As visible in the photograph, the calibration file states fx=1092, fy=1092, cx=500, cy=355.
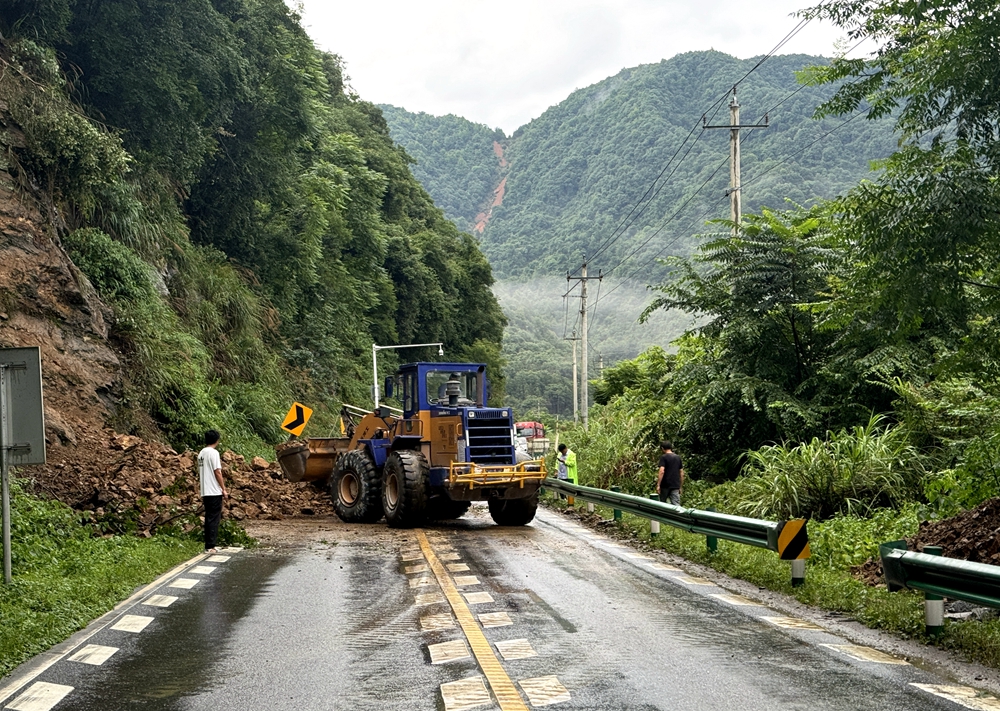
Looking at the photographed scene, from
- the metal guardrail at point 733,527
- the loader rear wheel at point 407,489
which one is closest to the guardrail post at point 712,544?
the metal guardrail at point 733,527

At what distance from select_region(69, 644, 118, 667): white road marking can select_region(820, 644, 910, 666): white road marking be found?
5455mm

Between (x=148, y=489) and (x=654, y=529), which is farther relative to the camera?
(x=148, y=489)

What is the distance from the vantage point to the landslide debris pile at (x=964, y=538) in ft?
36.2

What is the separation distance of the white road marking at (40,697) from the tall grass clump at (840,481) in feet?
38.2

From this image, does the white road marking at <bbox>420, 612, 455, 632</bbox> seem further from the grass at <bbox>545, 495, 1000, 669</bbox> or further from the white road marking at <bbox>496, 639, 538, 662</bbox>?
the grass at <bbox>545, 495, 1000, 669</bbox>

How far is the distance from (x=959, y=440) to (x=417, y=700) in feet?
42.0

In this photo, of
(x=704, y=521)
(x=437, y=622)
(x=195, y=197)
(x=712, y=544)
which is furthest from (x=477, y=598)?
(x=195, y=197)

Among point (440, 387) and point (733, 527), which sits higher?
point (440, 387)

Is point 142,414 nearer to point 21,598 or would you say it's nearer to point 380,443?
point 380,443

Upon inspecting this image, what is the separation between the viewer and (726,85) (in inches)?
6486

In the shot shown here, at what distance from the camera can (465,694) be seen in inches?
268

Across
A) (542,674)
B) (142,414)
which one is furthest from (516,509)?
(542,674)

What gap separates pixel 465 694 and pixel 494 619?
9.11 feet

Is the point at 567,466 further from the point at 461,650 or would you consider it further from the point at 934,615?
the point at 461,650
